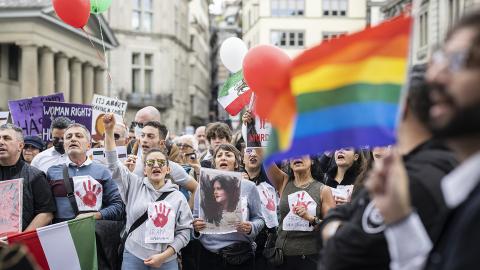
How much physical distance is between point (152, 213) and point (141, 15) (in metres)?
53.0

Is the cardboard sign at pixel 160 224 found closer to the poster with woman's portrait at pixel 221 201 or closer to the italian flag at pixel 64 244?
the poster with woman's portrait at pixel 221 201

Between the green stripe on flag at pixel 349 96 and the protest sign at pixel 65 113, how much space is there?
734 centimetres

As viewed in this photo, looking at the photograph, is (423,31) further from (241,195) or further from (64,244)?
(64,244)

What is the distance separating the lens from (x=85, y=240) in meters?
6.55

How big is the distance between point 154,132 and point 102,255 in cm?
157

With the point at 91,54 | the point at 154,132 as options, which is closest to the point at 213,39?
the point at 91,54

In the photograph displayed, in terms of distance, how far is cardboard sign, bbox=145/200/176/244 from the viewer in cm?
660

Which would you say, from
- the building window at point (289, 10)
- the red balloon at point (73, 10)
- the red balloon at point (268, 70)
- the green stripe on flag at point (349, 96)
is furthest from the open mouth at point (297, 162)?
the building window at point (289, 10)

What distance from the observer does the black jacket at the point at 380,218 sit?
2.76 meters

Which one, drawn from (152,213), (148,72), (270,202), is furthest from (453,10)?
(152,213)

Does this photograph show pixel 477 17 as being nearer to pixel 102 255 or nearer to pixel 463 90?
pixel 463 90

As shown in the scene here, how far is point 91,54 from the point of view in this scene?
45.8m

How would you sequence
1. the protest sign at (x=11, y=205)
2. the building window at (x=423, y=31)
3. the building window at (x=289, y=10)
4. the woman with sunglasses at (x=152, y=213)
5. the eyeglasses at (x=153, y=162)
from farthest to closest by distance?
the building window at (x=289, y=10) < the building window at (x=423, y=31) < the eyeglasses at (x=153, y=162) < the woman with sunglasses at (x=152, y=213) < the protest sign at (x=11, y=205)

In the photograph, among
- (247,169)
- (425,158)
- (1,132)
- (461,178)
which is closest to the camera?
(461,178)
